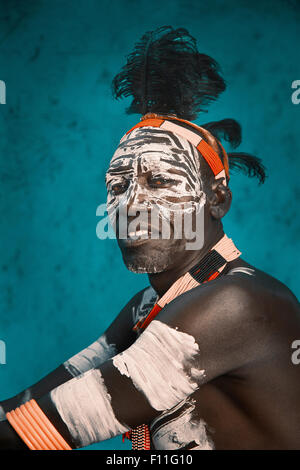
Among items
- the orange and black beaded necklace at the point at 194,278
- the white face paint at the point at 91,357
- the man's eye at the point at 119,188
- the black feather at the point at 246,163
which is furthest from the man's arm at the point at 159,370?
the black feather at the point at 246,163

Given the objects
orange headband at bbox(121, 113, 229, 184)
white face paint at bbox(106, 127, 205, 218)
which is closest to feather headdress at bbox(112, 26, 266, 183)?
orange headband at bbox(121, 113, 229, 184)

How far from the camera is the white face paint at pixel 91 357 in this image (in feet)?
5.90

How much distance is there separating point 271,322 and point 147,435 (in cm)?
48

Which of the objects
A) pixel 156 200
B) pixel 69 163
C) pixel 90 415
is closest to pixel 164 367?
pixel 90 415

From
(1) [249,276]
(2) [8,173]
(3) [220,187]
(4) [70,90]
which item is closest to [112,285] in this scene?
(2) [8,173]

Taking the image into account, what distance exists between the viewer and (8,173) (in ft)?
9.29

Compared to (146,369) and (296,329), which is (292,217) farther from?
(146,369)

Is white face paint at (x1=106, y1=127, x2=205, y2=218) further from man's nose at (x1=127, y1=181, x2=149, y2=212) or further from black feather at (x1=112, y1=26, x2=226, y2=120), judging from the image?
black feather at (x1=112, y1=26, x2=226, y2=120)

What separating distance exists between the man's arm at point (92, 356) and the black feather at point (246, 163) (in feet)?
1.84

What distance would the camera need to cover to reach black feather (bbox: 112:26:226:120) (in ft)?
6.13

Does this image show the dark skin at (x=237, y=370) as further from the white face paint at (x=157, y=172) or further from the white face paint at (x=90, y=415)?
the white face paint at (x=157, y=172)

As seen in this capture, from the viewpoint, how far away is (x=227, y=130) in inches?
76.0

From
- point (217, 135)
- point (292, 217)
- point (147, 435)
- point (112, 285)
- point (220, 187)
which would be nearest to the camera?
point (147, 435)

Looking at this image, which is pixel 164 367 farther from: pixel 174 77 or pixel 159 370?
pixel 174 77
